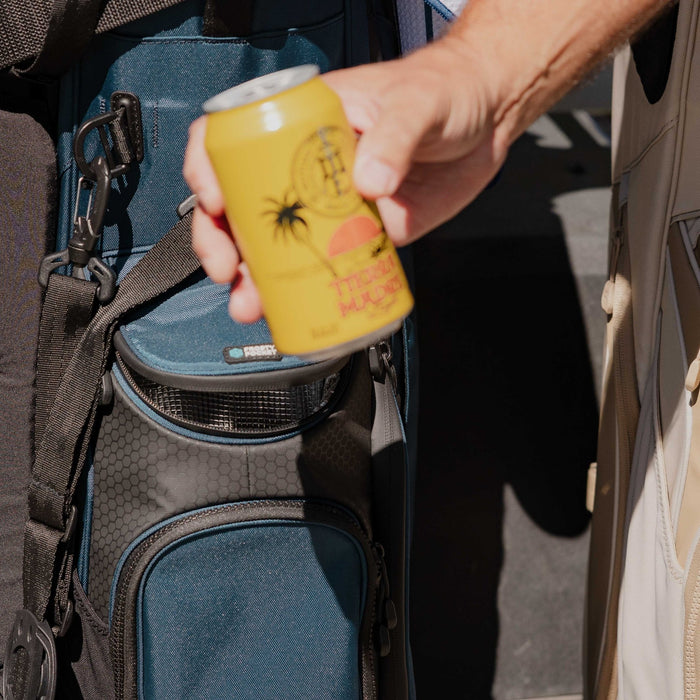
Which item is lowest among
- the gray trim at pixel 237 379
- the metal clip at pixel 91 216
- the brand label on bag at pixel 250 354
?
the gray trim at pixel 237 379

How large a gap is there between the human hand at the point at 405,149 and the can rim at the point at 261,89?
5cm

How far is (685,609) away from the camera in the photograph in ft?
2.18

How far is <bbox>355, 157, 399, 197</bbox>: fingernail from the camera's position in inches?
18.5

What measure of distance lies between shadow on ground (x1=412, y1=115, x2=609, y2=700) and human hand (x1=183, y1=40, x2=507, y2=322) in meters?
0.60

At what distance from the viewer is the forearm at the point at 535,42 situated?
57 centimetres

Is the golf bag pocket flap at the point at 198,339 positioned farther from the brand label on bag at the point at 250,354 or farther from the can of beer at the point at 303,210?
the can of beer at the point at 303,210

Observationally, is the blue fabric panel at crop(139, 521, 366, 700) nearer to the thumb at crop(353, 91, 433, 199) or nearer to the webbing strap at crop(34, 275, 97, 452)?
the webbing strap at crop(34, 275, 97, 452)

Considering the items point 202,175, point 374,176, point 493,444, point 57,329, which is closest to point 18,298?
point 57,329

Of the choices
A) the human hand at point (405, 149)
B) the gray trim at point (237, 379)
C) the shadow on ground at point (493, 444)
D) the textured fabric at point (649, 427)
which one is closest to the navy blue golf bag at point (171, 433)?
the gray trim at point (237, 379)

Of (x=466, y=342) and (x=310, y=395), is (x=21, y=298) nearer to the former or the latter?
(x=310, y=395)

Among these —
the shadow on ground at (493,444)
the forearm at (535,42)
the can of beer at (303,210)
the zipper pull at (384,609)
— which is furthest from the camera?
the shadow on ground at (493,444)

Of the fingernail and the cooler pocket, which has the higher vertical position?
the fingernail

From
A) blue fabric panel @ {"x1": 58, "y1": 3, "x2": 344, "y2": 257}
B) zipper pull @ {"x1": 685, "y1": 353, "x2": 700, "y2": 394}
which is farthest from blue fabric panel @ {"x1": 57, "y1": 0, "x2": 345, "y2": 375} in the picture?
zipper pull @ {"x1": 685, "y1": 353, "x2": 700, "y2": 394}

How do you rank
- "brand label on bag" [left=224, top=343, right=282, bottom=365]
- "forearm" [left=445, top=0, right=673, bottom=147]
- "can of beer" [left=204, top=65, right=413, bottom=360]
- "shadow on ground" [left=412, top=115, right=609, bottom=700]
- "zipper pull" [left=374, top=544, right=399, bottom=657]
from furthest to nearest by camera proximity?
"shadow on ground" [left=412, top=115, right=609, bottom=700], "zipper pull" [left=374, top=544, right=399, bottom=657], "brand label on bag" [left=224, top=343, right=282, bottom=365], "forearm" [left=445, top=0, right=673, bottom=147], "can of beer" [left=204, top=65, right=413, bottom=360]
